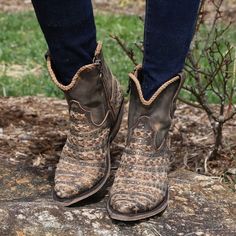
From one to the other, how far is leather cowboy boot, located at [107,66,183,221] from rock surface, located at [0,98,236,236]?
0.06 m

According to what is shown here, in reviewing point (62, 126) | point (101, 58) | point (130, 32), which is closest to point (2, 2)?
point (130, 32)

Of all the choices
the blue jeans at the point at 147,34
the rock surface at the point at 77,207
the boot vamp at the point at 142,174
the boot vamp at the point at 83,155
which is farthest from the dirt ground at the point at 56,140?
the blue jeans at the point at 147,34

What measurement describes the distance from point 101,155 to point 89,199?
15cm

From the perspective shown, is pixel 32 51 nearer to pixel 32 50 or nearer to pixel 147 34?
pixel 32 50

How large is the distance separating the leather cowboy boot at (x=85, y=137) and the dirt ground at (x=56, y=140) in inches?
17.1

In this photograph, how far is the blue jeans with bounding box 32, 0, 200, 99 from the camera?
2.08 metres

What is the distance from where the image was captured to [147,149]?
7.24 ft

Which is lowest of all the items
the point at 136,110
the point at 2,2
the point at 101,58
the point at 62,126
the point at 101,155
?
the point at 2,2

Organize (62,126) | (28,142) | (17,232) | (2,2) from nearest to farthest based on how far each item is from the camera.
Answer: (17,232) → (28,142) → (62,126) → (2,2)

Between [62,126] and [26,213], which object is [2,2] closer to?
[62,126]

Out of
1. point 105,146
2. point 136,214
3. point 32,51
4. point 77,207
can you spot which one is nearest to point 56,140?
point 105,146

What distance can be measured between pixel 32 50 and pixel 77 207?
4810 mm

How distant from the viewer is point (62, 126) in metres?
3.51

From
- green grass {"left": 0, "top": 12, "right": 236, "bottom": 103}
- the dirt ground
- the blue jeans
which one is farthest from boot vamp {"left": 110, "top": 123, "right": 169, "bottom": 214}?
green grass {"left": 0, "top": 12, "right": 236, "bottom": 103}
